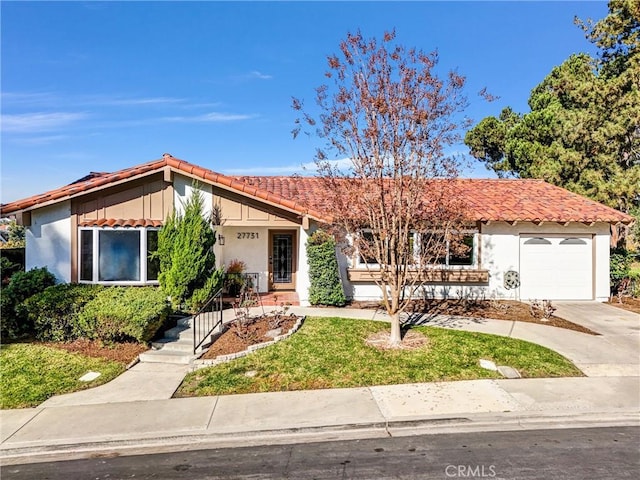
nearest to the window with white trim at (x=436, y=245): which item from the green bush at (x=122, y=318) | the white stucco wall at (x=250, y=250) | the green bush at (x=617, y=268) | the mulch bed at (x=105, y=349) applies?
the green bush at (x=122, y=318)

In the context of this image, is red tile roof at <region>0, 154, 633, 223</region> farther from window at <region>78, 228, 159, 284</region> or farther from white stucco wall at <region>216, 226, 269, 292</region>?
white stucco wall at <region>216, 226, 269, 292</region>

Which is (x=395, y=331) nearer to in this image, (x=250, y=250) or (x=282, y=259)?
(x=282, y=259)

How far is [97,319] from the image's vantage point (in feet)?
31.3

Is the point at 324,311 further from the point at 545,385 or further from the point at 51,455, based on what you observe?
the point at 51,455

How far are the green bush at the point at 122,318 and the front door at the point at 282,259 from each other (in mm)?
5701

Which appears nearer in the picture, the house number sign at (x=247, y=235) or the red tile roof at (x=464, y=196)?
the red tile roof at (x=464, y=196)

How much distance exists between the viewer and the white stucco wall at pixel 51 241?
1193 centimetres

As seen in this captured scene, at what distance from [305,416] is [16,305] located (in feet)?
26.8

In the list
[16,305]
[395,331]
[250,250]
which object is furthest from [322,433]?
[250,250]

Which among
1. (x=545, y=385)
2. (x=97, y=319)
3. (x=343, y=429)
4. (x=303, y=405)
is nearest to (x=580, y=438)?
(x=545, y=385)

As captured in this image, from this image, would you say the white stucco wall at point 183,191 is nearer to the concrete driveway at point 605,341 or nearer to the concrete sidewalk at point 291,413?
the concrete sidewalk at point 291,413

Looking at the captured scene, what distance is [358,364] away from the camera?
8.27 metres

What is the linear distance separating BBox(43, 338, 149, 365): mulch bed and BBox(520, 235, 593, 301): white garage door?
497 inches

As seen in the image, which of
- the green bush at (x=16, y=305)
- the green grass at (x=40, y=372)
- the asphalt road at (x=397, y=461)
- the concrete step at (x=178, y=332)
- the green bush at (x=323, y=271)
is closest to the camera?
the asphalt road at (x=397, y=461)
